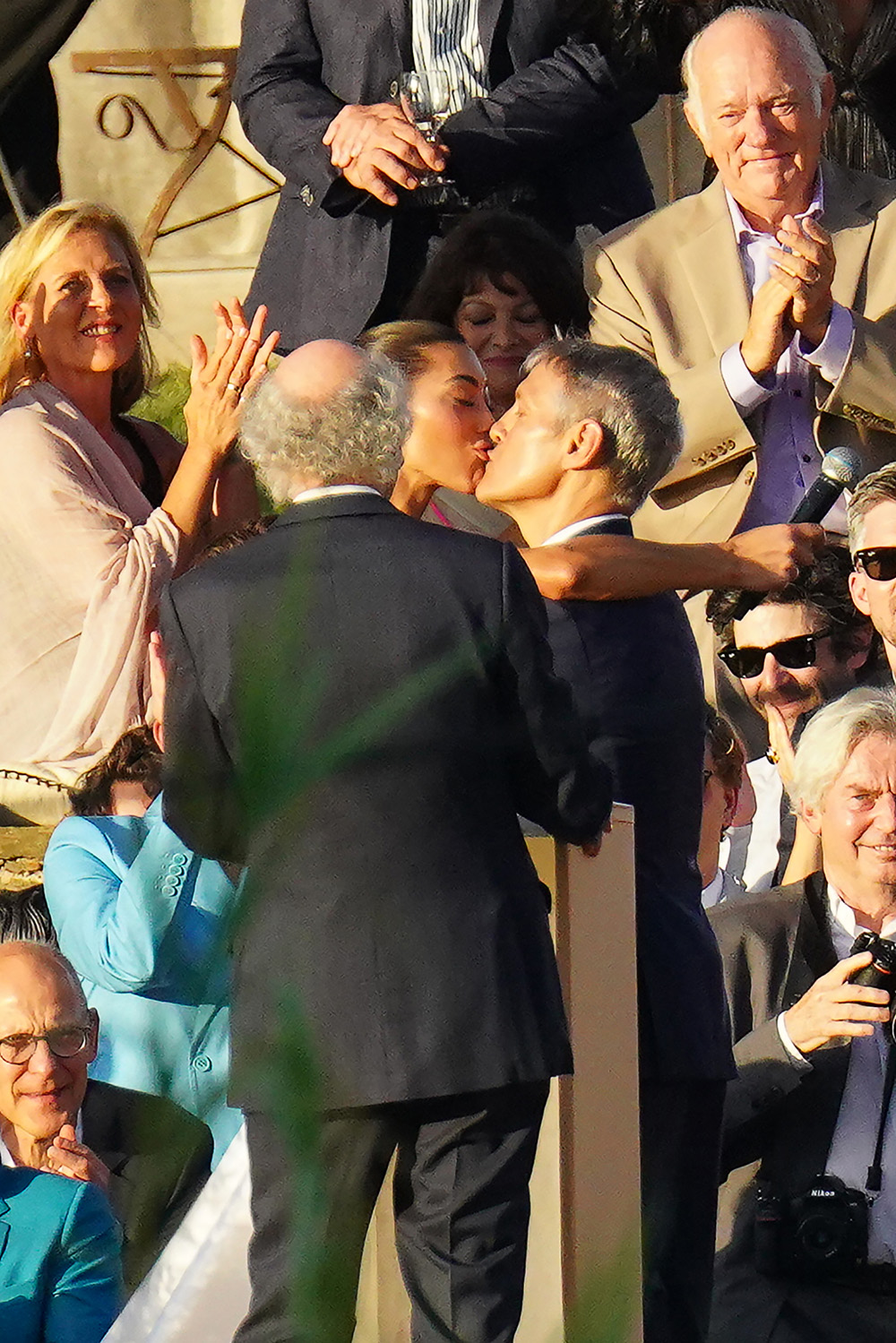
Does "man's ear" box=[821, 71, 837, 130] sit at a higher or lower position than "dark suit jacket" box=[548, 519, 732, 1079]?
higher

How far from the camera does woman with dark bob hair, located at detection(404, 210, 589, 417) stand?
4414 millimetres

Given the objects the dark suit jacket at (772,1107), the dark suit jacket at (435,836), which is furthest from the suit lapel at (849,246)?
the dark suit jacket at (435,836)

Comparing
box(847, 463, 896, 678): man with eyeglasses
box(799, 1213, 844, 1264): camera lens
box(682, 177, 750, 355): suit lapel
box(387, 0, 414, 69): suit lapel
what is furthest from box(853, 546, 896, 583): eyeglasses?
Answer: box(387, 0, 414, 69): suit lapel

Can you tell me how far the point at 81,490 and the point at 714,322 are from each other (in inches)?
51.5

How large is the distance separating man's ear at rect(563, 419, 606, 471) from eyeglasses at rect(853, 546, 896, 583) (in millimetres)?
1232

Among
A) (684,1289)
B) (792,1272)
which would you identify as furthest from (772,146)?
(684,1289)

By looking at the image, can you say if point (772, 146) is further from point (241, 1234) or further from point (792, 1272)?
point (241, 1234)

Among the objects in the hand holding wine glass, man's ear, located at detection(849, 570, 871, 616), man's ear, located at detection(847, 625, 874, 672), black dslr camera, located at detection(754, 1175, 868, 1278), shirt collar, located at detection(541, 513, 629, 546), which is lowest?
black dslr camera, located at detection(754, 1175, 868, 1278)

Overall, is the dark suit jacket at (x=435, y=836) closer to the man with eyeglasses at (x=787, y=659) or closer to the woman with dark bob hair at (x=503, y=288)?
the man with eyeglasses at (x=787, y=659)

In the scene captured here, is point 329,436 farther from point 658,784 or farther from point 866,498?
point 866,498

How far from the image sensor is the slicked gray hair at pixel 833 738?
365cm

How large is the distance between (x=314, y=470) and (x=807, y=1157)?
1460 millimetres

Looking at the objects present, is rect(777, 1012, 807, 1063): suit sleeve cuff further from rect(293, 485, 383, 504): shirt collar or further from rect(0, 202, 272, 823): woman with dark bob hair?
rect(0, 202, 272, 823): woman with dark bob hair

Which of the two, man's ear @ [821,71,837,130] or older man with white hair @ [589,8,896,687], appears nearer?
older man with white hair @ [589,8,896,687]
